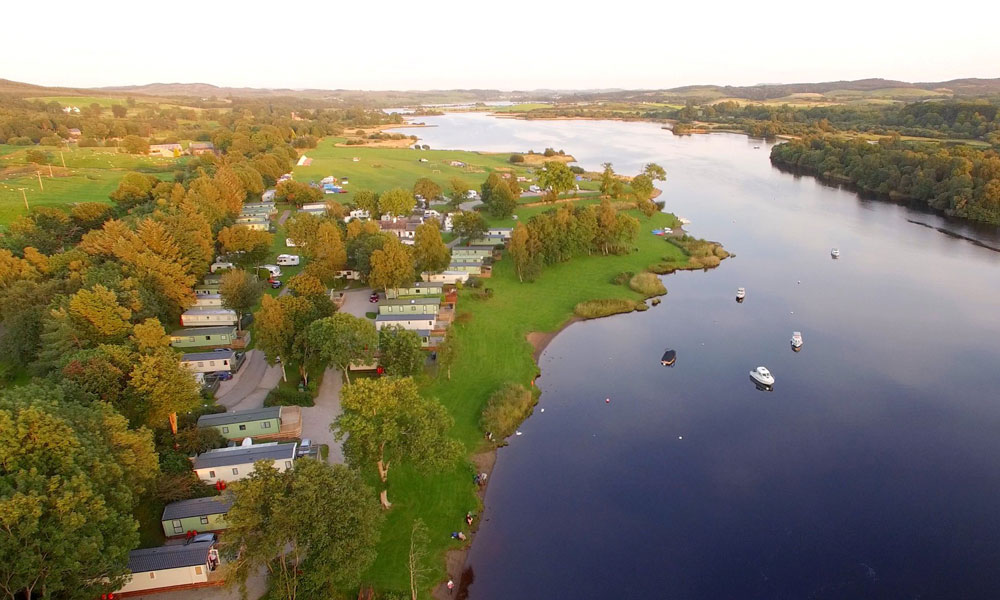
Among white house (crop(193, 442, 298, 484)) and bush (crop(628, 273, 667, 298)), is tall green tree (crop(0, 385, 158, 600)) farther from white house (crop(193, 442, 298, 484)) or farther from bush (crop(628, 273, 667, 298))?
bush (crop(628, 273, 667, 298))

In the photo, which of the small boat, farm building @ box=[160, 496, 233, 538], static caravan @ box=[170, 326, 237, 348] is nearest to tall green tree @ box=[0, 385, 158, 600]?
farm building @ box=[160, 496, 233, 538]

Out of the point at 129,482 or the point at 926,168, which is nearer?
the point at 129,482

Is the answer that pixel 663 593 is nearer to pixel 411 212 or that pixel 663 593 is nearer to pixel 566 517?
pixel 566 517

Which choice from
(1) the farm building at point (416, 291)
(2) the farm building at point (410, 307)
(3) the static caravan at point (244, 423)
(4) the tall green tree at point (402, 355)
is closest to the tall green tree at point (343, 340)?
(4) the tall green tree at point (402, 355)

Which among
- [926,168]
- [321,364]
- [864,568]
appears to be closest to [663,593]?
[864,568]

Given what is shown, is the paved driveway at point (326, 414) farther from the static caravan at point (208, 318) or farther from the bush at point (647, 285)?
the bush at point (647, 285)

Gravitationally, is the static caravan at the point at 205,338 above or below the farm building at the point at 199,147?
below

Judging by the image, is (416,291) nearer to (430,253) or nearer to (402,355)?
(430,253)
